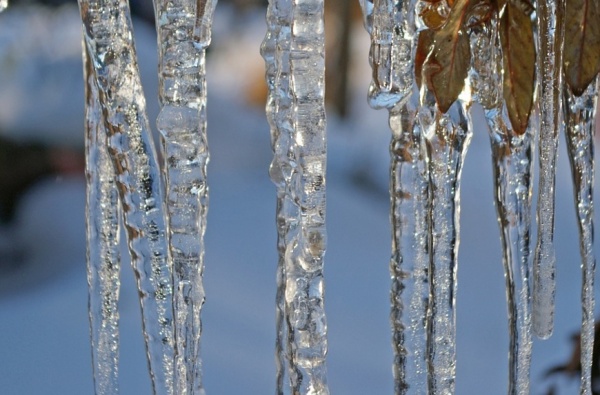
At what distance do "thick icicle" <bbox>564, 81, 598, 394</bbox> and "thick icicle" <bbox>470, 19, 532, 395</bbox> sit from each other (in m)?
0.06

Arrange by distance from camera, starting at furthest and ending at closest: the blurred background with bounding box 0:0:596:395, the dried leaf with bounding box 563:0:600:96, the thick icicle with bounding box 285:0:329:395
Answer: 1. the blurred background with bounding box 0:0:596:395
2. the dried leaf with bounding box 563:0:600:96
3. the thick icicle with bounding box 285:0:329:395

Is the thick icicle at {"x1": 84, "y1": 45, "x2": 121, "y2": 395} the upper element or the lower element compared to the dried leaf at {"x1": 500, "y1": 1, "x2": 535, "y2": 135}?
lower

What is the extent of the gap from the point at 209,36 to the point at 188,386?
0.26 metres

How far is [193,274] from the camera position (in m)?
0.59

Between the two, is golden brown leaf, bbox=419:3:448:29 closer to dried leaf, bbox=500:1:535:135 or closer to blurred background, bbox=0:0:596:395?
dried leaf, bbox=500:1:535:135

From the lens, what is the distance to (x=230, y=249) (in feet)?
10.00

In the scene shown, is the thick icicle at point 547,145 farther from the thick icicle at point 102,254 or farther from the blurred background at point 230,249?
the blurred background at point 230,249

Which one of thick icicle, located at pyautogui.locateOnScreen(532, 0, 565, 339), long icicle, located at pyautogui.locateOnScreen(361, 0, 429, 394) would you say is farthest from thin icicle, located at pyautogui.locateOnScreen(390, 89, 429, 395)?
thick icicle, located at pyautogui.locateOnScreen(532, 0, 565, 339)

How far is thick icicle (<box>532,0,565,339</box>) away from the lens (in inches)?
25.5

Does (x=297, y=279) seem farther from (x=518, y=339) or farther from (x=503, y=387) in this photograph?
(x=503, y=387)

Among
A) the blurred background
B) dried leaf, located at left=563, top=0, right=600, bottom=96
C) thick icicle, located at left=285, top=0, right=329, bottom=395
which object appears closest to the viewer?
thick icicle, located at left=285, top=0, right=329, bottom=395

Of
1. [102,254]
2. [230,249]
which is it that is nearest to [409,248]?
[102,254]

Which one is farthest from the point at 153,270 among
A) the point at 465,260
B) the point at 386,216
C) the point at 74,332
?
the point at 386,216

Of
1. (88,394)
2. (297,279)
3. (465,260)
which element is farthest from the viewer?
(465,260)
